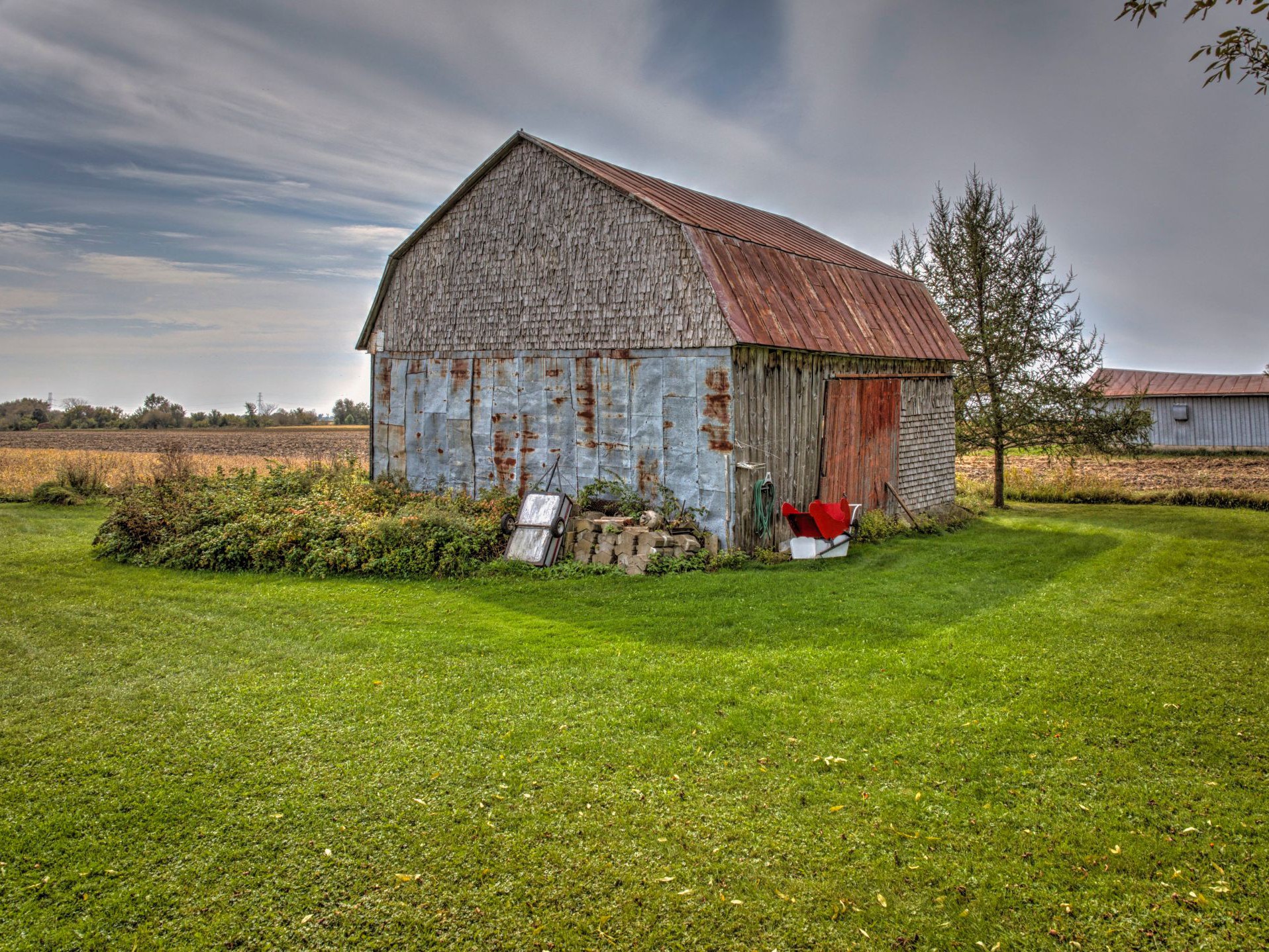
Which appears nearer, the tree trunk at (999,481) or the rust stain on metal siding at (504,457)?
the rust stain on metal siding at (504,457)

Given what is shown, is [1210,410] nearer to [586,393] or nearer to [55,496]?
[586,393]

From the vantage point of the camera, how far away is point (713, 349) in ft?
36.0

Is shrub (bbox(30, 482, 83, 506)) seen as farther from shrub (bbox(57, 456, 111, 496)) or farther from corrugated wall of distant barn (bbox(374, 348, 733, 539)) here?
corrugated wall of distant barn (bbox(374, 348, 733, 539))

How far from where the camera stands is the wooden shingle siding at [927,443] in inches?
598

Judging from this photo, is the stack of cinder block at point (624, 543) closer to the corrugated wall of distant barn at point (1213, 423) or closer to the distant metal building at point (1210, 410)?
the distant metal building at point (1210, 410)

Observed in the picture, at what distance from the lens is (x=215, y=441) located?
40906 mm

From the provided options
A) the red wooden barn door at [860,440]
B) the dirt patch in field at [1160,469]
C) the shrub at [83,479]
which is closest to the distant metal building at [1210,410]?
the dirt patch in field at [1160,469]

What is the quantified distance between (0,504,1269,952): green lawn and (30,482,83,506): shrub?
38.6 ft

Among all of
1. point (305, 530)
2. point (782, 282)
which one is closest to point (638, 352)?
point (782, 282)

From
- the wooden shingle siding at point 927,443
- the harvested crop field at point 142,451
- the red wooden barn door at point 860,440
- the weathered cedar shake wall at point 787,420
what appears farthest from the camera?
the harvested crop field at point 142,451

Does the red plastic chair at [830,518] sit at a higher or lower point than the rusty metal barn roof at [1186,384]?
lower

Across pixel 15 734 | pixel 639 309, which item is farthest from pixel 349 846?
pixel 639 309

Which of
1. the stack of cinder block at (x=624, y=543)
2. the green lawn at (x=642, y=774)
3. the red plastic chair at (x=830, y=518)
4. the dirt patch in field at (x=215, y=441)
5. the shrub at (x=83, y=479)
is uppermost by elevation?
the dirt patch in field at (x=215, y=441)

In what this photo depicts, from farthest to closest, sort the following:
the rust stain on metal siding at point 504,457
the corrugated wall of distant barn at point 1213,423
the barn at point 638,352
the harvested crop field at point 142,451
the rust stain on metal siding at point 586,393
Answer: the corrugated wall of distant barn at point 1213,423, the harvested crop field at point 142,451, the rust stain on metal siding at point 504,457, the rust stain on metal siding at point 586,393, the barn at point 638,352
